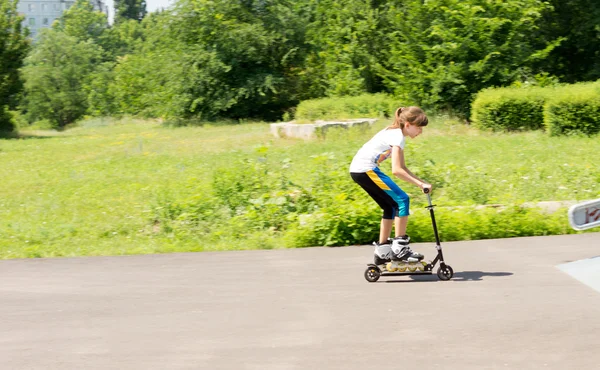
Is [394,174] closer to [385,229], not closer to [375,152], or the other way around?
[375,152]

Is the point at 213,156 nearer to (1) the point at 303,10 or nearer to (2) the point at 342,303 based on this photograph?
(2) the point at 342,303

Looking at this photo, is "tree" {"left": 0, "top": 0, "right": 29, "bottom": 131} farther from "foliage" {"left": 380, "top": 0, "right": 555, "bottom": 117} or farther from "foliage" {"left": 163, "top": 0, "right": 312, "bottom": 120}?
"foliage" {"left": 380, "top": 0, "right": 555, "bottom": 117}

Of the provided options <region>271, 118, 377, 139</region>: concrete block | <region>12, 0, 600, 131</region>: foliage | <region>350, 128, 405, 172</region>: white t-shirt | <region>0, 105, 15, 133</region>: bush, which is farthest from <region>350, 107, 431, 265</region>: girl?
<region>0, 105, 15, 133</region>: bush

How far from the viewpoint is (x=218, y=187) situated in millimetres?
12023

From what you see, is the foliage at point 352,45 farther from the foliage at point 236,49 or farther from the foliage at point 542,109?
the foliage at point 542,109

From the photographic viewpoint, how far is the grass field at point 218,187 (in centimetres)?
1081

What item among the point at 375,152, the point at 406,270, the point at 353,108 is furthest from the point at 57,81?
the point at 406,270

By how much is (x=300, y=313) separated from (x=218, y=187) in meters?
5.67

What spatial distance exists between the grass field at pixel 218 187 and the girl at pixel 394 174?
2140 millimetres

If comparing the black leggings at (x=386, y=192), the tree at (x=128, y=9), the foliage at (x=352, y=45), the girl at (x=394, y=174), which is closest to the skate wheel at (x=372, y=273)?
the girl at (x=394, y=174)

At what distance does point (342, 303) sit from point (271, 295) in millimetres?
723

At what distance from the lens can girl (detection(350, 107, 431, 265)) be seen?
24.9ft

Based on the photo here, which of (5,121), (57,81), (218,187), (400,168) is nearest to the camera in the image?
(400,168)

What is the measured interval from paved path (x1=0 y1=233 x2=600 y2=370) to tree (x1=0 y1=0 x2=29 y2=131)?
36.9 m
